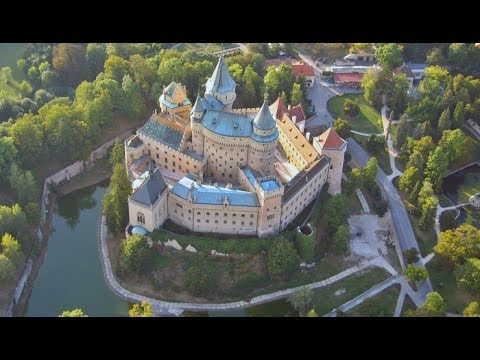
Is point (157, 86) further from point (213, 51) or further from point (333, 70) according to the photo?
point (333, 70)

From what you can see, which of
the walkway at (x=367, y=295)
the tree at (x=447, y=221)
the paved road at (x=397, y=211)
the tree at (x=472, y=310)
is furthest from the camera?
the tree at (x=447, y=221)

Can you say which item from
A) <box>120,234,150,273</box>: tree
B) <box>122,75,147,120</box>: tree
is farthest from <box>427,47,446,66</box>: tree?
<box>120,234,150,273</box>: tree

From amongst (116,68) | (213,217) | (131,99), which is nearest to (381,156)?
(213,217)

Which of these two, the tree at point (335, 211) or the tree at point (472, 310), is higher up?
the tree at point (335, 211)

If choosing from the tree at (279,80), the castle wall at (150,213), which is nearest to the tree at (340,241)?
the castle wall at (150,213)

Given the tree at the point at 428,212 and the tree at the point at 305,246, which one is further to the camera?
the tree at the point at 428,212

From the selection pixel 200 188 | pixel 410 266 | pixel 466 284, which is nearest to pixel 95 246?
pixel 200 188

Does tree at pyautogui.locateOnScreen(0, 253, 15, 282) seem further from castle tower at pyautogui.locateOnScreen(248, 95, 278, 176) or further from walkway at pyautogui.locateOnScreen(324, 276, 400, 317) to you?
walkway at pyautogui.locateOnScreen(324, 276, 400, 317)

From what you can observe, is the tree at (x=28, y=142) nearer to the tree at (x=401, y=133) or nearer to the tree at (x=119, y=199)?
the tree at (x=119, y=199)
